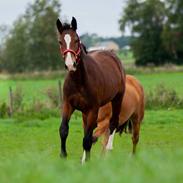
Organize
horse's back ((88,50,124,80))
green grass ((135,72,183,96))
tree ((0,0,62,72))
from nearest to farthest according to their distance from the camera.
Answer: horse's back ((88,50,124,80))
green grass ((135,72,183,96))
tree ((0,0,62,72))

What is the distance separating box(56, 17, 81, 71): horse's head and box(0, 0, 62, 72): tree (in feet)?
257

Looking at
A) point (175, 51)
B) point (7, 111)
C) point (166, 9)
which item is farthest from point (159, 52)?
point (7, 111)

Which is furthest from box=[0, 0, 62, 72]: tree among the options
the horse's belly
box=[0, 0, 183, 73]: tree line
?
the horse's belly

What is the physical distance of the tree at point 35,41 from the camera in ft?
295

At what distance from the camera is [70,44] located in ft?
32.6

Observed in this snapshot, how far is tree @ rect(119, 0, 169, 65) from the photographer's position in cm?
9381

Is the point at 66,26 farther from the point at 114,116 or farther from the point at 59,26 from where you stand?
the point at 114,116

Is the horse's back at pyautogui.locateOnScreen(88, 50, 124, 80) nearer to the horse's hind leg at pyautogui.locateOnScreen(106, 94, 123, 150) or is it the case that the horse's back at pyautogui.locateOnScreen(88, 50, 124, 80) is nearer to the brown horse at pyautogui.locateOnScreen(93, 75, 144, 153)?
the horse's hind leg at pyautogui.locateOnScreen(106, 94, 123, 150)

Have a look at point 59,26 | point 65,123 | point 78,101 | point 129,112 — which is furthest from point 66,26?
point 129,112

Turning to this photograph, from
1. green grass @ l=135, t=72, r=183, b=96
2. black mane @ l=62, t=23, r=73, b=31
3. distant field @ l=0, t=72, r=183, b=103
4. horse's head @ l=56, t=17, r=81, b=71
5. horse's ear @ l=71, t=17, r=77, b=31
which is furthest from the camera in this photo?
green grass @ l=135, t=72, r=183, b=96

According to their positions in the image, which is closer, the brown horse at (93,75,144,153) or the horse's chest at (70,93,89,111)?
the horse's chest at (70,93,89,111)

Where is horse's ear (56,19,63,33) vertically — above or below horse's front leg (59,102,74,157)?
above

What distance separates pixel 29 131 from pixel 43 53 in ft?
227

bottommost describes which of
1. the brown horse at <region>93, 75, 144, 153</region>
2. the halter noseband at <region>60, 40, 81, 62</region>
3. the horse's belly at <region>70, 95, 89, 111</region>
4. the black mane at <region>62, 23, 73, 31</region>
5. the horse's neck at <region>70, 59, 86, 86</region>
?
the brown horse at <region>93, 75, 144, 153</region>
